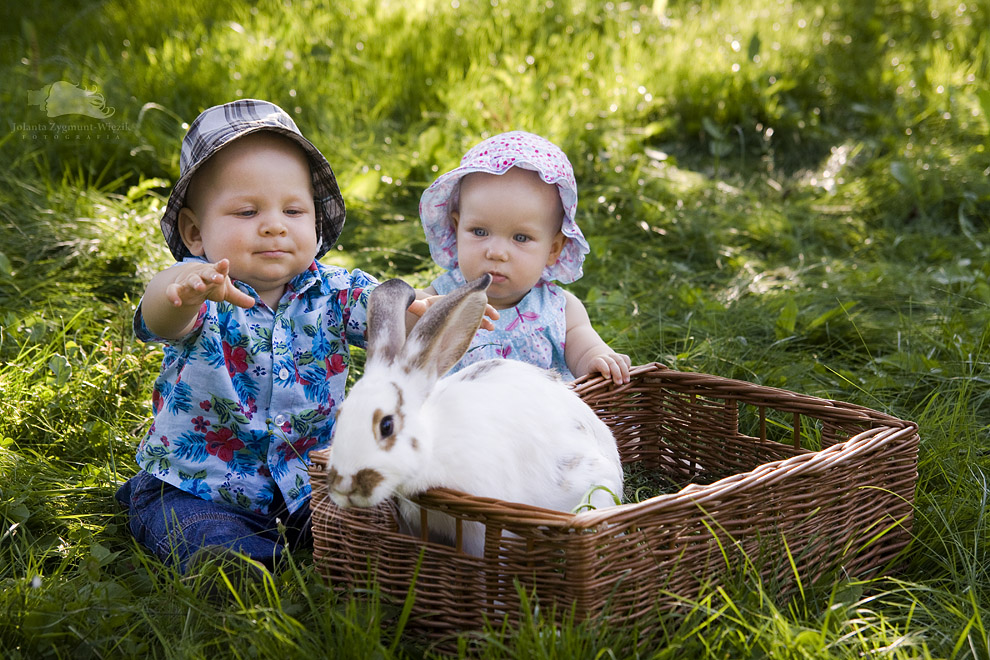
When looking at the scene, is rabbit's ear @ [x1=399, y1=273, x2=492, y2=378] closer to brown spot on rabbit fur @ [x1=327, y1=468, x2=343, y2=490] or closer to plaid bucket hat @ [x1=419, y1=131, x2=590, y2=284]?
brown spot on rabbit fur @ [x1=327, y1=468, x2=343, y2=490]

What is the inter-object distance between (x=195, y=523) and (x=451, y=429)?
841mm

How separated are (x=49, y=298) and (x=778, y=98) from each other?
158 inches

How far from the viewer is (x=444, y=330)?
6.41 feet

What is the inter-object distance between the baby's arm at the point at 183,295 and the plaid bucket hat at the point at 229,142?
0.29 metres

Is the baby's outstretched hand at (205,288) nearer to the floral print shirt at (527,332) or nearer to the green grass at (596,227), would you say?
the green grass at (596,227)

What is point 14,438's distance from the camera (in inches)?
107

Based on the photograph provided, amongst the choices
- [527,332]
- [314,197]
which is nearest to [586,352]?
[527,332]

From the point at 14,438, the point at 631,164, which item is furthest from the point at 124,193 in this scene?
the point at 631,164

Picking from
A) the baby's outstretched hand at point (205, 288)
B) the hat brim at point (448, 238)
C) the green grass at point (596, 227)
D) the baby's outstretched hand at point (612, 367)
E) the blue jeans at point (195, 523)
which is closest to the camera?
the green grass at point (596, 227)

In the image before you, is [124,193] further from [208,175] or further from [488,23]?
[488,23]
